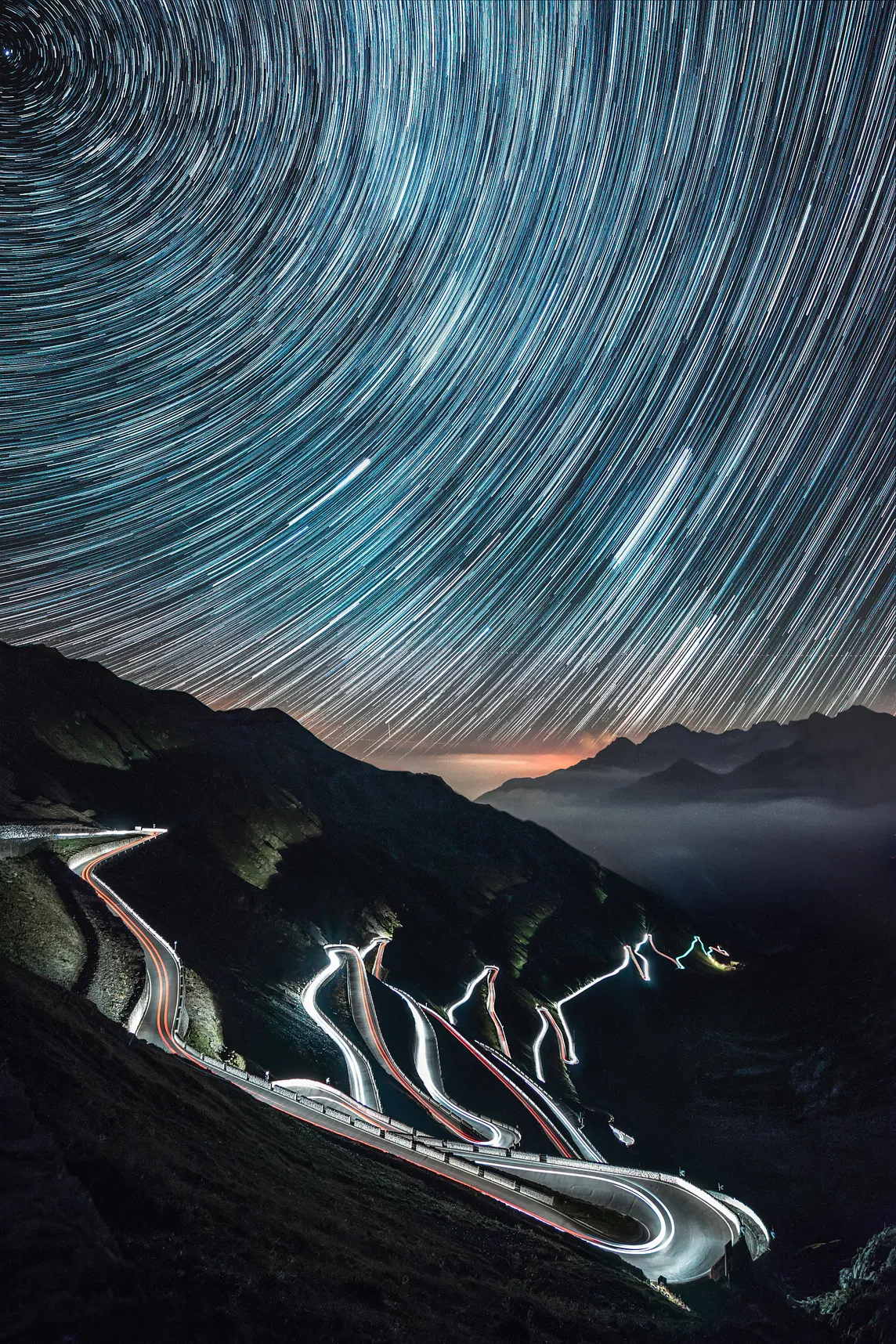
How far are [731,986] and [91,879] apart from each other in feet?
335

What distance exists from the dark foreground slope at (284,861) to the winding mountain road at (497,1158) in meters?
3.05

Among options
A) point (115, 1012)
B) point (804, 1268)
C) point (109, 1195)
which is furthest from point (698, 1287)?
point (115, 1012)

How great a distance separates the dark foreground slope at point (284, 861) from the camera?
48.9 meters

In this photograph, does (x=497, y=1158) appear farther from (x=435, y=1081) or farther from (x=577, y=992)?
(x=577, y=992)

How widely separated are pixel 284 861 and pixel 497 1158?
53756 mm

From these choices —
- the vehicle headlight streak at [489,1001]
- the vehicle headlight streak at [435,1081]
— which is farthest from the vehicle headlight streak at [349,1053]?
the vehicle headlight streak at [489,1001]

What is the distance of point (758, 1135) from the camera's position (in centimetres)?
6312

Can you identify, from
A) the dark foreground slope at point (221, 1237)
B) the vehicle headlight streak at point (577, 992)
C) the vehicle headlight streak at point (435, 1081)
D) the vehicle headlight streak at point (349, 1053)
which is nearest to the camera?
the dark foreground slope at point (221, 1237)

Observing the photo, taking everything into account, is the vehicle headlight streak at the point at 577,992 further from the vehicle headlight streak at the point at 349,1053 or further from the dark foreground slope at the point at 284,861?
the vehicle headlight streak at the point at 349,1053

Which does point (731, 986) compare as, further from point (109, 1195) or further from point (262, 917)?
point (109, 1195)

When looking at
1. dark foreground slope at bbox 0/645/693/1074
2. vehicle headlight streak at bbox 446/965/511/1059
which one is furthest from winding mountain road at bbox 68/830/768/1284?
vehicle headlight streak at bbox 446/965/511/1059

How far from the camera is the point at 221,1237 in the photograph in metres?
11.9

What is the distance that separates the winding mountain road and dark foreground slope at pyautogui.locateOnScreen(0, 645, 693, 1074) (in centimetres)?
305

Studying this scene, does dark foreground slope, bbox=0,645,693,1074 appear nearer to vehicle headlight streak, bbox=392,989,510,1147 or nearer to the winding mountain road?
the winding mountain road
